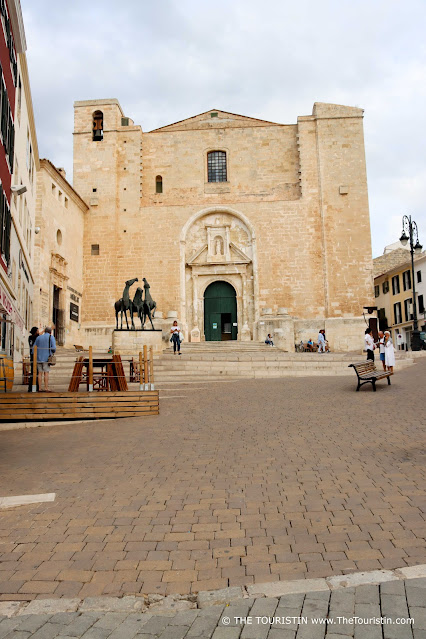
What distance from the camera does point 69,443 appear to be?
26.0 ft

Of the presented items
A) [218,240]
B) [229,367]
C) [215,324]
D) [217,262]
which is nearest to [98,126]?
[218,240]

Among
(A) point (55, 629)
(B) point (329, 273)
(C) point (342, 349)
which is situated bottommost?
(A) point (55, 629)

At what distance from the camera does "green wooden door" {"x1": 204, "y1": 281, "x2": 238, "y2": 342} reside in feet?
103

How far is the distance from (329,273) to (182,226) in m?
8.95

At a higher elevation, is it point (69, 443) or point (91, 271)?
point (91, 271)

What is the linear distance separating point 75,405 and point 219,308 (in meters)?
21.8

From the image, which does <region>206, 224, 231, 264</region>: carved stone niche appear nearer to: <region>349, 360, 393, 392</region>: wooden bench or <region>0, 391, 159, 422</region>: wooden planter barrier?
<region>349, 360, 393, 392</region>: wooden bench

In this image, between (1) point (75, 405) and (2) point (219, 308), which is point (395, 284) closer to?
(2) point (219, 308)

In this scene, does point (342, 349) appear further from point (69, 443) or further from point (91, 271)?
point (69, 443)

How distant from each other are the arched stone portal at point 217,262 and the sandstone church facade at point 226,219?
6 centimetres

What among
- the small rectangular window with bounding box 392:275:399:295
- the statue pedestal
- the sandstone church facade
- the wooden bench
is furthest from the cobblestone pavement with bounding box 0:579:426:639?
the small rectangular window with bounding box 392:275:399:295

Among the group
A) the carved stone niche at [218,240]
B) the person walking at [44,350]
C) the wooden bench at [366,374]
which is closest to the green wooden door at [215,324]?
the carved stone niche at [218,240]

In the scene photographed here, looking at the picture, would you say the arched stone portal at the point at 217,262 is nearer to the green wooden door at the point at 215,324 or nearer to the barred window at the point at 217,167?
the green wooden door at the point at 215,324

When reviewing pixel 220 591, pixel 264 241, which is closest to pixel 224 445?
pixel 220 591
